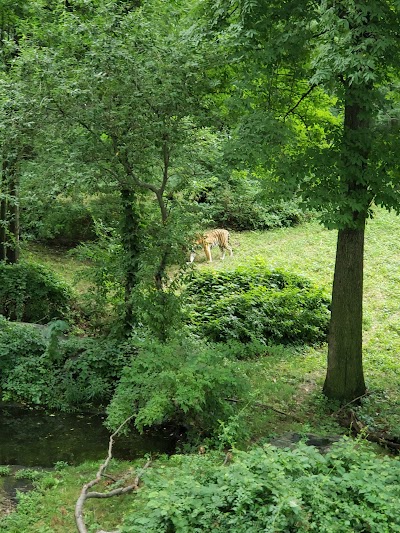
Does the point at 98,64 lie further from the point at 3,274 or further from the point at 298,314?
the point at 298,314

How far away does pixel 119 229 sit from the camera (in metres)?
9.05

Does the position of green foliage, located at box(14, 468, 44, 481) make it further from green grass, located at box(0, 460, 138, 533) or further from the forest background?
the forest background

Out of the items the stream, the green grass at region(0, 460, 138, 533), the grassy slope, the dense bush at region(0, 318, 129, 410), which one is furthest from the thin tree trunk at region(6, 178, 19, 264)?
the green grass at region(0, 460, 138, 533)

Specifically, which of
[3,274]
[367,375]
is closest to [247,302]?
[367,375]

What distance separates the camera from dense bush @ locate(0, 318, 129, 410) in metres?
8.30

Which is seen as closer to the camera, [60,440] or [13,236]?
[60,440]

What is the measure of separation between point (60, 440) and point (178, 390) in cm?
224

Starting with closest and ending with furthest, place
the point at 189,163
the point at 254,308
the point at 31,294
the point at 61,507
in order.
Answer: the point at 61,507
the point at 189,163
the point at 31,294
the point at 254,308

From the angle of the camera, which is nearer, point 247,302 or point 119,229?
point 119,229

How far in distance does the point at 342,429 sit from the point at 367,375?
2.33 m

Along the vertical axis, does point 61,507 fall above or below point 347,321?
below

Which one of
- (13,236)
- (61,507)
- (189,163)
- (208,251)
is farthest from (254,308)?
(61,507)

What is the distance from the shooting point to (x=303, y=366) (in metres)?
9.73

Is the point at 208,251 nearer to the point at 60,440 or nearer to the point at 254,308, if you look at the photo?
the point at 254,308
